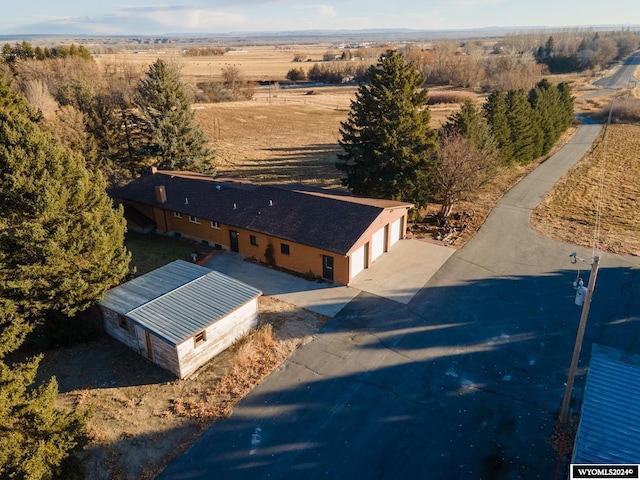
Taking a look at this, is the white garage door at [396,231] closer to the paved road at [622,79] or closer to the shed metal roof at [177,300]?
the shed metal roof at [177,300]

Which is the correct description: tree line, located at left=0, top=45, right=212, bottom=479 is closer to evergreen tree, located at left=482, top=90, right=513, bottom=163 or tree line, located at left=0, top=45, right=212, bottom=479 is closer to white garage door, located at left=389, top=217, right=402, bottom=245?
white garage door, located at left=389, top=217, right=402, bottom=245

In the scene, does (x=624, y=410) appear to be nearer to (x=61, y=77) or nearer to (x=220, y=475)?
(x=220, y=475)

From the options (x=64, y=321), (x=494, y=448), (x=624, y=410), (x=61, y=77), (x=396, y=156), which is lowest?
(x=494, y=448)

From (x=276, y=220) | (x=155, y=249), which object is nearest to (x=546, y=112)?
(x=276, y=220)

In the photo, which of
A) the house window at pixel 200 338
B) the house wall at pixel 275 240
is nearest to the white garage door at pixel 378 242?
the house wall at pixel 275 240

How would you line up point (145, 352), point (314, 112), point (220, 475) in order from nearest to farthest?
1. point (220, 475)
2. point (145, 352)
3. point (314, 112)

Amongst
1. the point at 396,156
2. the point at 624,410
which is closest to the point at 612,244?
the point at 396,156

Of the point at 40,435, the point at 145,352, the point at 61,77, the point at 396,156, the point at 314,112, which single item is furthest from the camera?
the point at 314,112

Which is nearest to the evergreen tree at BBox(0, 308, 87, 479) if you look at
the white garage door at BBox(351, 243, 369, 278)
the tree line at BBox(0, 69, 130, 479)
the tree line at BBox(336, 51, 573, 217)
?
the tree line at BBox(0, 69, 130, 479)
